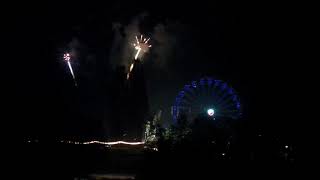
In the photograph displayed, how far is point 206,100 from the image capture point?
52.9 meters

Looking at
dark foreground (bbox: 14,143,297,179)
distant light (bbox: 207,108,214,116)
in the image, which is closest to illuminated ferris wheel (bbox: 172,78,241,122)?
distant light (bbox: 207,108,214,116)

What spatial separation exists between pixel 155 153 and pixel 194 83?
3226 centimetres

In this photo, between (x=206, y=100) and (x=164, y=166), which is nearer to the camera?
(x=164, y=166)

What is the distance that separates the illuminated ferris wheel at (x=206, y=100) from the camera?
50.5 m

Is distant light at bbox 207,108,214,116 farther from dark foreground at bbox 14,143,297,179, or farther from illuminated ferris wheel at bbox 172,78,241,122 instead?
dark foreground at bbox 14,143,297,179

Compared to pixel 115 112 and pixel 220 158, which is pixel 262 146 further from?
pixel 115 112

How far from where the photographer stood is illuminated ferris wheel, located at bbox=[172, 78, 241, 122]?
50.5m

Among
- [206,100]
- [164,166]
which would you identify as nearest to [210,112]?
[206,100]

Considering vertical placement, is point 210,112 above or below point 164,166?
above

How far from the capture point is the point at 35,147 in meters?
20.4

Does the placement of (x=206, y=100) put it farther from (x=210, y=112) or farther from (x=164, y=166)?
(x=164, y=166)

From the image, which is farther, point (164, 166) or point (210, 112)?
point (210, 112)

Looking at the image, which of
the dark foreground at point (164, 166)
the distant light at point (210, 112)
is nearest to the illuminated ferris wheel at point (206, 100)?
the distant light at point (210, 112)

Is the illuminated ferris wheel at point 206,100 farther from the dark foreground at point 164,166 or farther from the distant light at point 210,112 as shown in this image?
the dark foreground at point 164,166
